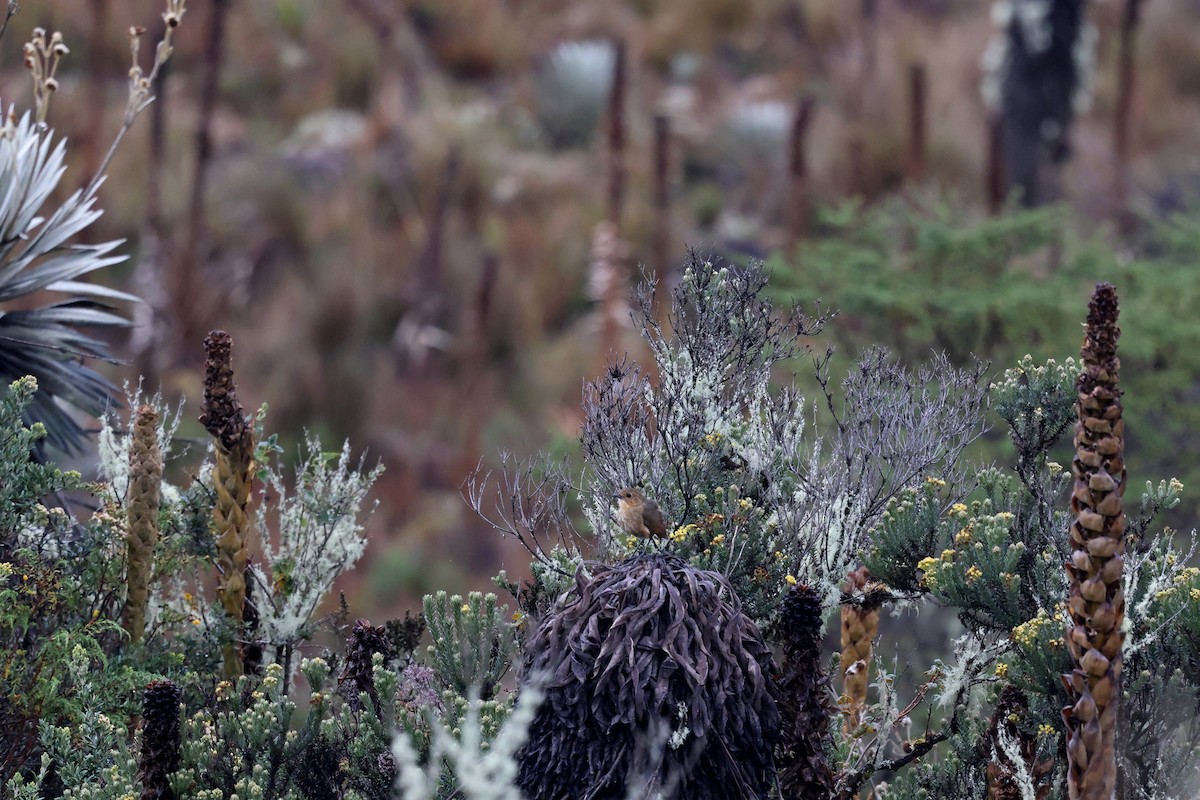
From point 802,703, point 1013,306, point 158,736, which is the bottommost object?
point 802,703

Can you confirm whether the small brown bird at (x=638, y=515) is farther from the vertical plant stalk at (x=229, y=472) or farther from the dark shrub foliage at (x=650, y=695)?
the vertical plant stalk at (x=229, y=472)

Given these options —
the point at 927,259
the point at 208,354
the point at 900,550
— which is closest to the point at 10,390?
the point at 208,354

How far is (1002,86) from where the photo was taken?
1630cm

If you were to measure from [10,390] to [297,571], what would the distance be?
119 centimetres

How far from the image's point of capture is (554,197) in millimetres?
21688

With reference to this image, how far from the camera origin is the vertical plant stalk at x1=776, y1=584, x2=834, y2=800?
3.72 metres

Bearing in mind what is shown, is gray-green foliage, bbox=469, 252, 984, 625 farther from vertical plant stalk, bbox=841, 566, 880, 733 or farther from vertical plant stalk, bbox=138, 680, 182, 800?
vertical plant stalk, bbox=138, 680, 182, 800

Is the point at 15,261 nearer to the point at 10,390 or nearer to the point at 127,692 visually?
the point at 10,390

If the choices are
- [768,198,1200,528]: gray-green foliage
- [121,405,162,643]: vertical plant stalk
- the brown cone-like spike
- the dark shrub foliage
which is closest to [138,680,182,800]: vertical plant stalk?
the brown cone-like spike

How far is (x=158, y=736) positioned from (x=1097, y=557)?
2514 mm

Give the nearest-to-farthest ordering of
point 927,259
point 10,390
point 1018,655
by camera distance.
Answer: point 1018,655 < point 10,390 < point 927,259

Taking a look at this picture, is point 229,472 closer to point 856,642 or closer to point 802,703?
point 802,703

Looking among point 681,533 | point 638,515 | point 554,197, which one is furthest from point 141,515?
point 554,197

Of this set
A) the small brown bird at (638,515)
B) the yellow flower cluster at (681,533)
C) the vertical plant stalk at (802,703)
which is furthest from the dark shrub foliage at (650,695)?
the yellow flower cluster at (681,533)
